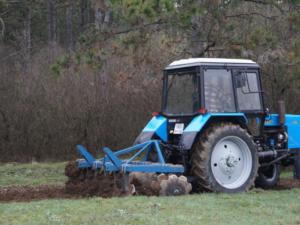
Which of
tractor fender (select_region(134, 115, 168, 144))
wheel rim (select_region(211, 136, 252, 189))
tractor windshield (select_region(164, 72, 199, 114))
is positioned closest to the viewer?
wheel rim (select_region(211, 136, 252, 189))

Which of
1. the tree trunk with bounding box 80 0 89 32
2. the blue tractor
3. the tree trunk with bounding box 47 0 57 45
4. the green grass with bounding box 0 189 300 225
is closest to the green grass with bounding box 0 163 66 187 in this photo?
the blue tractor

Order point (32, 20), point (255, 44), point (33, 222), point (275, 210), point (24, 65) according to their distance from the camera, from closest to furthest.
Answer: point (33, 222) → point (275, 210) → point (255, 44) → point (24, 65) → point (32, 20)

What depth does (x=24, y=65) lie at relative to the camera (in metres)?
23.9

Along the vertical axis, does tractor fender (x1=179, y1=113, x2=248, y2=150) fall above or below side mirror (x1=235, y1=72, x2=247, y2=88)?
below

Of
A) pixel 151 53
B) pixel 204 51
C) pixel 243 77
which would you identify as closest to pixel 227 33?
pixel 204 51

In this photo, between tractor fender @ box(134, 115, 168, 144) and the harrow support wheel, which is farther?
tractor fender @ box(134, 115, 168, 144)

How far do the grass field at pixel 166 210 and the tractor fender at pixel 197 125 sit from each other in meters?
0.95

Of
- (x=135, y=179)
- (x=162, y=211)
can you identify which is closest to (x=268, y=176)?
(x=135, y=179)

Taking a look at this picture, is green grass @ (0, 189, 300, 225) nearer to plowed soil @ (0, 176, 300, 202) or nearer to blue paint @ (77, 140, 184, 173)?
blue paint @ (77, 140, 184, 173)

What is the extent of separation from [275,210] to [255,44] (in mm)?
6850

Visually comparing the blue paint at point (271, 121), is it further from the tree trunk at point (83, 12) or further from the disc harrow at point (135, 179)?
the tree trunk at point (83, 12)

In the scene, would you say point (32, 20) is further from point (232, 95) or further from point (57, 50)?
point (232, 95)

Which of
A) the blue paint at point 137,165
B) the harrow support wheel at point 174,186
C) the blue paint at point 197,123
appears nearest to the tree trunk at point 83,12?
the blue paint at point 137,165

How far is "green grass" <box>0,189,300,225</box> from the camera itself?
8078 millimetres
